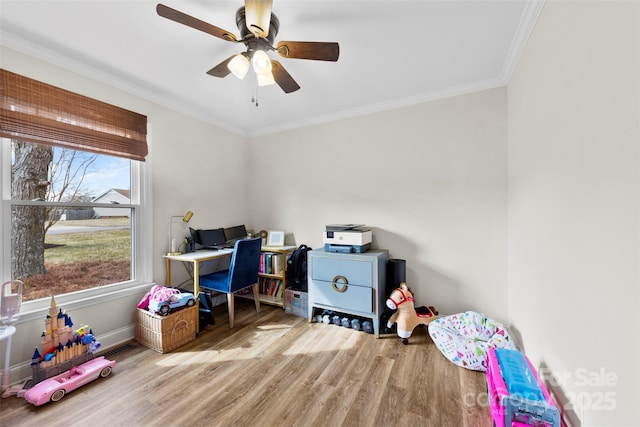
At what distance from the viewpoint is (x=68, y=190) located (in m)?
2.05

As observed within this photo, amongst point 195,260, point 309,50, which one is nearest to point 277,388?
point 195,260

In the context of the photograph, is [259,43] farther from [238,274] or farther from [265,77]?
[238,274]

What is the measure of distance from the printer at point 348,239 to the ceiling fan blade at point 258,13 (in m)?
1.83

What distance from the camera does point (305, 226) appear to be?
329 centimetres

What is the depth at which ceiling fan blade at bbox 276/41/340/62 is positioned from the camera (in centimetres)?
141

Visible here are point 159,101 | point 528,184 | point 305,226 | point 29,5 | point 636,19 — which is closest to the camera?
point 636,19

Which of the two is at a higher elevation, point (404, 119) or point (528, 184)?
point (404, 119)

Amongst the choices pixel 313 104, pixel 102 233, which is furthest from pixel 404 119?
pixel 102 233

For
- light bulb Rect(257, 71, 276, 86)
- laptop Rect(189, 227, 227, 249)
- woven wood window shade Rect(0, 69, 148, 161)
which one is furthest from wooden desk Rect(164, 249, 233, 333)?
light bulb Rect(257, 71, 276, 86)

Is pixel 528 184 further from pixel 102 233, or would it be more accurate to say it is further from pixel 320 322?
pixel 102 233

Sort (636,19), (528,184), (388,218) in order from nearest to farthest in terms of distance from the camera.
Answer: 1. (636,19)
2. (528,184)
3. (388,218)

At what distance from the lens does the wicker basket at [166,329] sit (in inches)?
83.2

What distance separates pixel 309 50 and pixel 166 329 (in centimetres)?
238

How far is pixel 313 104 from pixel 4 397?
10.8 ft
